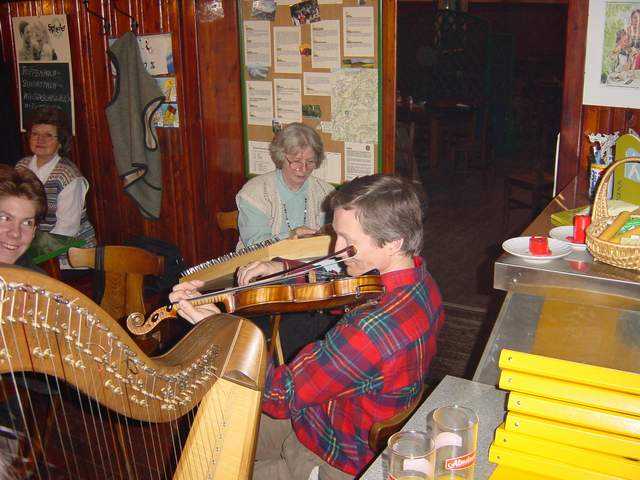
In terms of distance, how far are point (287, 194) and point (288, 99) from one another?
641 mm

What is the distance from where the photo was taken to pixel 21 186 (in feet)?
8.88

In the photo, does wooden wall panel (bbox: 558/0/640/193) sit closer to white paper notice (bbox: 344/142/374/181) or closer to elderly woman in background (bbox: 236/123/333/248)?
white paper notice (bbox: 344/142/374/181)

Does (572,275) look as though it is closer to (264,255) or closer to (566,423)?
(566,423)

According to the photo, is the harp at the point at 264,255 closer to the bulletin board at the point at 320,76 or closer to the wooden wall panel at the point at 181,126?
the bulletin board at the point at 320,76

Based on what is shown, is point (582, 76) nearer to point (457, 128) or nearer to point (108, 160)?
point (108, 160)

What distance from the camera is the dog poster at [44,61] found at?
462cm

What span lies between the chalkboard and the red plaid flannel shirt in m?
3.45

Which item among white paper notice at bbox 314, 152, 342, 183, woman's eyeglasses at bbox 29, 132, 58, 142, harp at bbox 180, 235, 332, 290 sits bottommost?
harp at bbox 180, 235, 332, 290

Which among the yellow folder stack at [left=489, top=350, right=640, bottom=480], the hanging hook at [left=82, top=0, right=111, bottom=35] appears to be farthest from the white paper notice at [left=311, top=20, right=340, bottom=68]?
the yellow folder stack at [left=489, top=350, right=640, bottom=480]

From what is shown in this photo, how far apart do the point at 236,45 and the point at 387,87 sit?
1058mm

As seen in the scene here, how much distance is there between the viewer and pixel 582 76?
3.18m

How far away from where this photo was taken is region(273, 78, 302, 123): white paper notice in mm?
3982

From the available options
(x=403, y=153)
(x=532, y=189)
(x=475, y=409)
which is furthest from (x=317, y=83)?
(x=403, y=153)

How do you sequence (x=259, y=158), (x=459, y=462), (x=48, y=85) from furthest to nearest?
(x=48, y=85), (x=259, y=158), (x=459, y=462)
